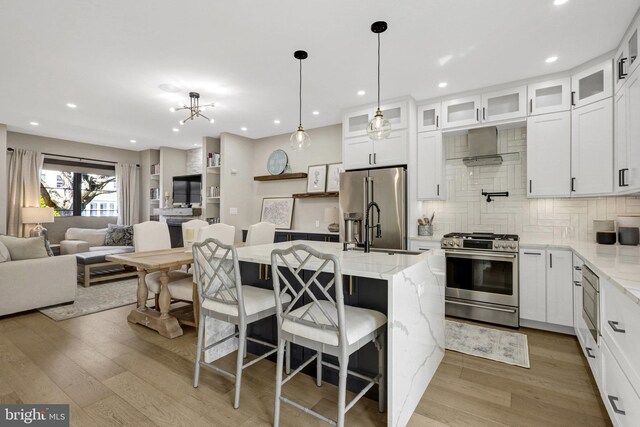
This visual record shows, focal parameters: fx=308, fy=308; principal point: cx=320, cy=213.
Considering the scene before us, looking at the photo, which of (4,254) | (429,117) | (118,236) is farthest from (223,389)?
(118,236)

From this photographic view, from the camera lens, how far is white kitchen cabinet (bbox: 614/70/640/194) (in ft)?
7.78

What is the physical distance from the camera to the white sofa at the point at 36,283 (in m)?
3.44

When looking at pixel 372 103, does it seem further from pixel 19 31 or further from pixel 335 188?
pixel 19 31

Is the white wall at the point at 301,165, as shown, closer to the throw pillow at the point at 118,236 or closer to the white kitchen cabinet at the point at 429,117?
the white kitchen cabinet at the point at 429,117

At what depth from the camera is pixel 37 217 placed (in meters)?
5.61

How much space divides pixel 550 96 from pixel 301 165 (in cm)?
367

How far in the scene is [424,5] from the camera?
7.34 feet

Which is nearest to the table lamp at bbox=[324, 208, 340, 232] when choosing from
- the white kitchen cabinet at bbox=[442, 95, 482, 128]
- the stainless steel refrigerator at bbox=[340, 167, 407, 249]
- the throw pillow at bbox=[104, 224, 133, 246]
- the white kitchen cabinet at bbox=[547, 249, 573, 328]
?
the stainless steel refrigerator at bbox=[340, 167, 407, 249]

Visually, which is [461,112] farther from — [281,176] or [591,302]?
[281,176]

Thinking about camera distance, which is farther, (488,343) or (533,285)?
(533,285)

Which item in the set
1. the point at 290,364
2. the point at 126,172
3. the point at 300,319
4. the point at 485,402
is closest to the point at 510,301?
the point at 485,402

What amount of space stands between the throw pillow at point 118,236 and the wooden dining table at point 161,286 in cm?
341

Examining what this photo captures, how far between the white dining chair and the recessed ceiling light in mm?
1921

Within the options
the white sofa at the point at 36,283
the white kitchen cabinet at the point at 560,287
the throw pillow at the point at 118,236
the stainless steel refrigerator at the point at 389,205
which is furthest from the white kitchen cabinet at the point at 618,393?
the throw pillow at the point at 118,236
